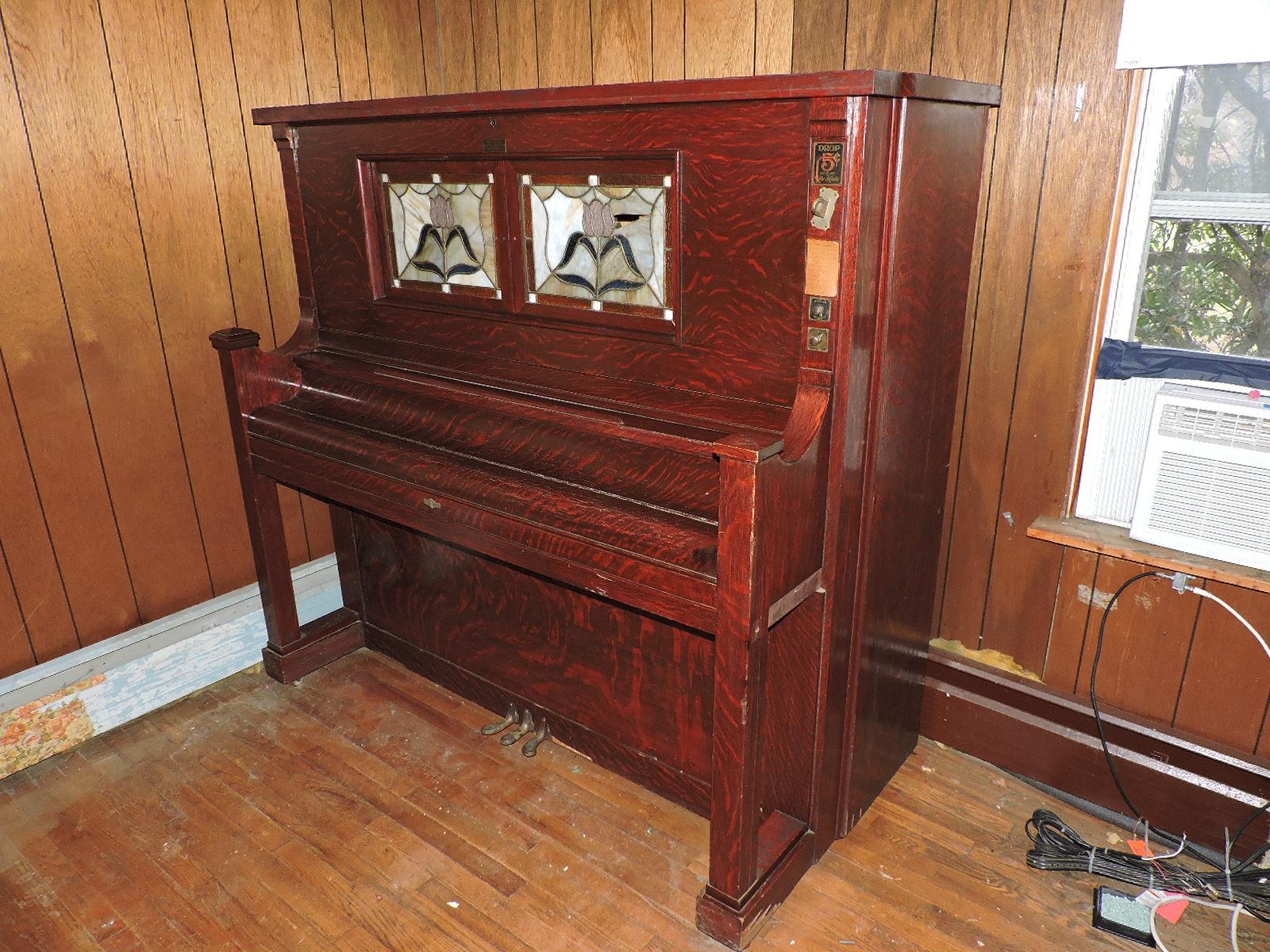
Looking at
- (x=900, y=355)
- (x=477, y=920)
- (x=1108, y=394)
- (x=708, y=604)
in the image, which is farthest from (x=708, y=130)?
(x=477, y=920)

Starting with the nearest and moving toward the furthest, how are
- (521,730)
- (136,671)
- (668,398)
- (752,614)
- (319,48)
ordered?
(752,614)
(668,398)
(521,730)
(136,671)
(319,48)

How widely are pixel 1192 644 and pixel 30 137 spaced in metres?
2.81

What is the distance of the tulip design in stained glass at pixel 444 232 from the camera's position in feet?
6.55

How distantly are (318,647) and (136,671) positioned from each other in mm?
471

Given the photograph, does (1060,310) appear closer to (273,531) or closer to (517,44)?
(517,44)

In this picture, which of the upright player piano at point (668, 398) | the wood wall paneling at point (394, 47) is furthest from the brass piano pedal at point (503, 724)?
the wood wall paneling at point (394, 47)

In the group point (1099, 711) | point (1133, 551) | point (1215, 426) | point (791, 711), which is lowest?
point (1099, 711)

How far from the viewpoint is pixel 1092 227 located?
70.9 inches

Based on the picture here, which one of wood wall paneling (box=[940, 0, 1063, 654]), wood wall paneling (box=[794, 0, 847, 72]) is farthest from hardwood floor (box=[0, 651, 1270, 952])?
wood wall paneling (box=[794, 0, 847, 72])

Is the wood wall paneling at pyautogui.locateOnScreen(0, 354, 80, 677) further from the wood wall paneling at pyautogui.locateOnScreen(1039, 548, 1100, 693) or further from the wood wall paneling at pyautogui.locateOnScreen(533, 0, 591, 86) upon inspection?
the wood wall paneling at pyautogui.locateOnScreen(1039, 548, 1100, 693)

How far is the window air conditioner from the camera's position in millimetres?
1721

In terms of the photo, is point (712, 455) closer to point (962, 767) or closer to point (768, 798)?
point (768, 798)

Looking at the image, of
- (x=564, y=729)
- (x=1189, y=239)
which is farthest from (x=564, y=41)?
(x=564, y=729)

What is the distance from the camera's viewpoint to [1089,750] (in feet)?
6.73
